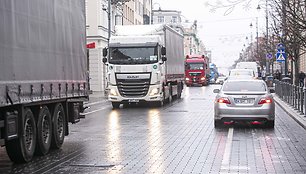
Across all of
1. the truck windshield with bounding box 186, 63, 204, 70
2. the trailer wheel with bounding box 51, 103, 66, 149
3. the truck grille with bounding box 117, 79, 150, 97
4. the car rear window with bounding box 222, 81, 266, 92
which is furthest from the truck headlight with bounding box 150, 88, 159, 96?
the truck windshield with bounding box 186, 63, 204, 70

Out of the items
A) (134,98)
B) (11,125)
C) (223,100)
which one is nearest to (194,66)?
(134,98)

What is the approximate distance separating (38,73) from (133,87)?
15.4 metres

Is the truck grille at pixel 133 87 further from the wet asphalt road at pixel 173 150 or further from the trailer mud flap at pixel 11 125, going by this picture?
the trailer mud flap at pixel 11 125

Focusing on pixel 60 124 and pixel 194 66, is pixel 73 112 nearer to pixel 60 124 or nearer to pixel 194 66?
pixel 60 124

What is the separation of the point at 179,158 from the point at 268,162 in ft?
5.57

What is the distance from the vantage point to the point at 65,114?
12.9m

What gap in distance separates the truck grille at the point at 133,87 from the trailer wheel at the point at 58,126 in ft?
42.8

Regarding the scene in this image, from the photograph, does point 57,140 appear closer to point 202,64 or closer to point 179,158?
point 179,158

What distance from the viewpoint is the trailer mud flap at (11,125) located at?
30.4 ft

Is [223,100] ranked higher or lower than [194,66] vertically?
lower

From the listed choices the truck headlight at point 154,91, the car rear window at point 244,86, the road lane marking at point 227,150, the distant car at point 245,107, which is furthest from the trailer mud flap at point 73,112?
the truck headlight at point 154,91

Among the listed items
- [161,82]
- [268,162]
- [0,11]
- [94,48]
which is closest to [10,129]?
[0,11]

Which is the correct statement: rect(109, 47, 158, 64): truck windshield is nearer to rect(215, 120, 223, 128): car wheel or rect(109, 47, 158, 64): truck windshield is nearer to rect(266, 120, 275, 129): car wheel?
rect(215, 120, 223, 128): car wheel

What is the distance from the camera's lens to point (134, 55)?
2569 centimetres
